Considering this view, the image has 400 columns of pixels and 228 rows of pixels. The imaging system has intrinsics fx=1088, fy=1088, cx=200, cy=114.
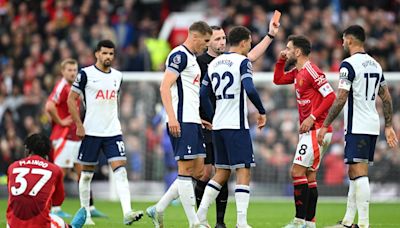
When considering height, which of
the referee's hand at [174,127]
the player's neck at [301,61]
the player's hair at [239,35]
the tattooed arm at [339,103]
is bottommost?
the referee's hand at [174,127]

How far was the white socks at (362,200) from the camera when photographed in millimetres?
12977

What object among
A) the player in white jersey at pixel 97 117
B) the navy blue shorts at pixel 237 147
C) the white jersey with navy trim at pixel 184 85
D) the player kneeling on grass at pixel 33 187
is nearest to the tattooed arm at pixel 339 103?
the navy blue shorts at pixel 237 147

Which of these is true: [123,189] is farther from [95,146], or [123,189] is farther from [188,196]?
[188,196]

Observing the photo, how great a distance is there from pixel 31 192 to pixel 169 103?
6.97 feet

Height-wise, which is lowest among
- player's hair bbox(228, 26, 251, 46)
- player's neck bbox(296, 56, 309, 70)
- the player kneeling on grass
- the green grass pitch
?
the green grass pitch

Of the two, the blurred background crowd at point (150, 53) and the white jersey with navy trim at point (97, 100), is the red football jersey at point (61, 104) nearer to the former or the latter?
the white jersey with navy trim at point (97, 100)

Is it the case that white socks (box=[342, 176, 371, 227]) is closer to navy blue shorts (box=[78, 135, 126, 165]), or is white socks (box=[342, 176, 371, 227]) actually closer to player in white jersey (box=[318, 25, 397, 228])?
player in white jersey (box=[318, 25, 397, 228])

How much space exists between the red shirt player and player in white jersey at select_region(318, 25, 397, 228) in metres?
0.31

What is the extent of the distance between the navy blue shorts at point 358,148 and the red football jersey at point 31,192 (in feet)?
12.1

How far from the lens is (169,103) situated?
41.5 ft

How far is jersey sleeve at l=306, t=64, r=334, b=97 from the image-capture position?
44.1 feet

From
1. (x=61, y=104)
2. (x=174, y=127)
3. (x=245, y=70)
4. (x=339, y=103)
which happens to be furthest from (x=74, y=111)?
(x=339, y=103)

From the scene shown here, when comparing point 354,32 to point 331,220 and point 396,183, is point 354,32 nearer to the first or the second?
point 331,220

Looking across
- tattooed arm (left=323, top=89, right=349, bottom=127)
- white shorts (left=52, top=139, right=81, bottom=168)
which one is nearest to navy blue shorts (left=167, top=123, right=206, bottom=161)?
tattooed arm (left=323, top=89, right=349, bottom=127)
